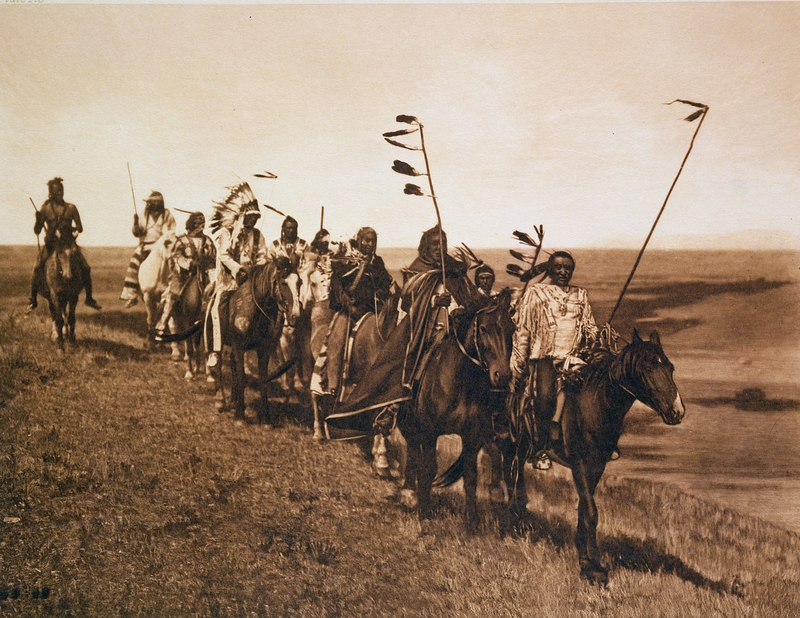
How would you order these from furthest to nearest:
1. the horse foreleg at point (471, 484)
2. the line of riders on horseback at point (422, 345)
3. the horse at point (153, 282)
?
the horse at point (153, 282) → the horse foreleg at point (471, 484) → the line of riders on horseback at point (422, 345)

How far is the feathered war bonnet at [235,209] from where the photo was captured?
519 centimetres

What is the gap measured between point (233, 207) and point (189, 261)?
0.58 metres

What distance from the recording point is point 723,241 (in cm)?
498

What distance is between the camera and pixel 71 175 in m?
5.38

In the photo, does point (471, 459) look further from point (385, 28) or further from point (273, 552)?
point (385, 28)

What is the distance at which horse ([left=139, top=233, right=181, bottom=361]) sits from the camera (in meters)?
5.30

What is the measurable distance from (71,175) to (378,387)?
314cm

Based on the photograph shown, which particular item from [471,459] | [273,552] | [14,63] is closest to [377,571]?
[273,552]

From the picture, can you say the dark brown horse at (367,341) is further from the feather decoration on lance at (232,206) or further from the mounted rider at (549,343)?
the feather decoration on lance at (232,206)

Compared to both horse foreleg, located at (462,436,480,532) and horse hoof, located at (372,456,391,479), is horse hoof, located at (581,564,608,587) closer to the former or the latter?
horse foreleg, located at (462,436,480,532)

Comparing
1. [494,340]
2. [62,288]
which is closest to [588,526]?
[494,340]

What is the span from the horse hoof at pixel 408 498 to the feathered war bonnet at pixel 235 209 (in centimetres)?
239

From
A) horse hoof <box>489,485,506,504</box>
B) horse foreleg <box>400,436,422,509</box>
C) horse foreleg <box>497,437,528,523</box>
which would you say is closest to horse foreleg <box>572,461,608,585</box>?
horse foreleg <box>497,437,528,523</box>

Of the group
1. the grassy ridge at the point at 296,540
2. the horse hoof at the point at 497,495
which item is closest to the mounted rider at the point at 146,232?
the grassy ridge at the point at 296,540
